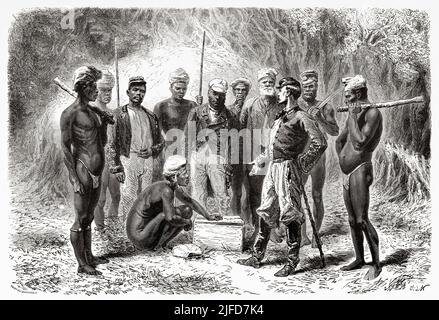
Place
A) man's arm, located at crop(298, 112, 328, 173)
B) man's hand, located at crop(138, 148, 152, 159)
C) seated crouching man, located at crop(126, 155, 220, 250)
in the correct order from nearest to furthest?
man's arm, located at crop(298, 112, 328, 173), seated crouching man, located at crop(126, 155, 220, 250), man's hand, located at crop(138, 148, 152, 159)

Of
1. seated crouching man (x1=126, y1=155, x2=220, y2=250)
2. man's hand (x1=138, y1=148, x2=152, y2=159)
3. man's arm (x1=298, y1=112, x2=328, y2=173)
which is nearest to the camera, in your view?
man's arm (x1=298, y1=112, x2=328, y2=173)

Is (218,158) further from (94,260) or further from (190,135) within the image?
(94,260)

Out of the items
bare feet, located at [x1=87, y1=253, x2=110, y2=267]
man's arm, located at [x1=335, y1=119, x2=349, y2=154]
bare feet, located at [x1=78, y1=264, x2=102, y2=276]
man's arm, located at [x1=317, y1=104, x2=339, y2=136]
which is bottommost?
bare feet, located at [x1=78, y1=264, x2=102, y2=276]

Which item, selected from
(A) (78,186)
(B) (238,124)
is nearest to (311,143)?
(B) (238,124)

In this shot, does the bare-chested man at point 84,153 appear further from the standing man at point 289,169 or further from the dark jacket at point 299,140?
the dark jacket at point 299,140

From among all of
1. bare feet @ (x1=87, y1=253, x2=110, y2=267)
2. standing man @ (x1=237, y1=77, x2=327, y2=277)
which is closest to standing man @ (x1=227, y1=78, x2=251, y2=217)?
standing man @ (x1=237, y1=77, x2=327, y2=277)

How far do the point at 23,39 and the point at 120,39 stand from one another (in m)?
1.07

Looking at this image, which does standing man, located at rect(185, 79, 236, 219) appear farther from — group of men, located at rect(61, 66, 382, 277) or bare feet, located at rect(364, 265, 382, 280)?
bare feet, located at rect(364, 265, 382, 280)

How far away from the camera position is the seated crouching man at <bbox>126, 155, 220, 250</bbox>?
27.3ft

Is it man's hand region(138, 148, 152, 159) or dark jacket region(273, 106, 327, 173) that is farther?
man's hand region(138, 148, 152, 159)

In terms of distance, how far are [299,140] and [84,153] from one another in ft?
7.60

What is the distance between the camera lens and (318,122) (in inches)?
332

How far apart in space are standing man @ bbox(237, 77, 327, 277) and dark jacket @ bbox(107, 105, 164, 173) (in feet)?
4.03

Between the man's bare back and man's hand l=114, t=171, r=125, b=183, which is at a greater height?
the man's bare back
